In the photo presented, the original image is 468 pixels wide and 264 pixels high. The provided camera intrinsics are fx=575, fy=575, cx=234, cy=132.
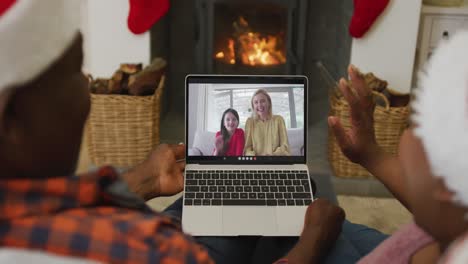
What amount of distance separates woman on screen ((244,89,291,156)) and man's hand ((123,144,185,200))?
0.17m

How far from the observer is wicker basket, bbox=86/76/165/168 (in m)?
2.27

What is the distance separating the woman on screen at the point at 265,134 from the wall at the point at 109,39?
1.20m

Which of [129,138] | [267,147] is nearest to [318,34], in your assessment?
[129,138]

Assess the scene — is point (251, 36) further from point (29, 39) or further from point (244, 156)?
point (29, 39)

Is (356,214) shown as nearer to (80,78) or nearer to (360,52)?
(360,52)

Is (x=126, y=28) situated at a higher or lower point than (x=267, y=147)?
higher

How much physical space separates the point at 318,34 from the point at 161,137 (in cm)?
100

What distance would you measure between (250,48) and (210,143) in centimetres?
140

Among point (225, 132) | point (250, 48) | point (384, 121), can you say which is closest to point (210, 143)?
point (225, 132)

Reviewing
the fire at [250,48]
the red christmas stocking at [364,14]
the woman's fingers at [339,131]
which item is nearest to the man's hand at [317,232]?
the woman's fingers at [339,131]

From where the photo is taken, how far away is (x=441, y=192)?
2.03 feet

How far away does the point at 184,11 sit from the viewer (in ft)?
10.00

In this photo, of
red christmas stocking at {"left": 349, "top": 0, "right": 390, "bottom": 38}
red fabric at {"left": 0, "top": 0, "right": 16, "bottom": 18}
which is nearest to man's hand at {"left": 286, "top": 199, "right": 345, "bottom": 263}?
red fabric at {"left": 0, "top": 0, "right": 16, "bottom": 18}

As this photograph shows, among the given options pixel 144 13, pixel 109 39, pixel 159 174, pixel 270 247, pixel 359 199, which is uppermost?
pixel 144 13
